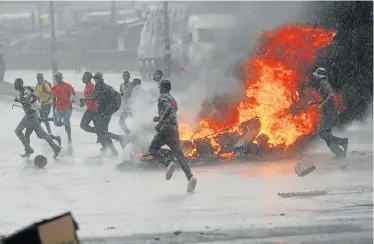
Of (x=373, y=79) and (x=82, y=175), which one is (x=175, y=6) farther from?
(x=82, y=175)

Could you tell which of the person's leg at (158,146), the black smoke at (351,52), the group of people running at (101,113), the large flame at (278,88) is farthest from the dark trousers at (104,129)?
the black smoke at (351,52)

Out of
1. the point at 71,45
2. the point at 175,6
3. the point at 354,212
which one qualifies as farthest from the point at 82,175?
the point at 71,45

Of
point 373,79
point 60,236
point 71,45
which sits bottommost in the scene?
point 71,45

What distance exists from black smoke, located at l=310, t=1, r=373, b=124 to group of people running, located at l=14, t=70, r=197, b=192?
11.9 feet

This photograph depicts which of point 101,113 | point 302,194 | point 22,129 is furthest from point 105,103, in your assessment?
point 302,194

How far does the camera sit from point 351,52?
17531mm

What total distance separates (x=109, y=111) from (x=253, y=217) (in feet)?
22.7

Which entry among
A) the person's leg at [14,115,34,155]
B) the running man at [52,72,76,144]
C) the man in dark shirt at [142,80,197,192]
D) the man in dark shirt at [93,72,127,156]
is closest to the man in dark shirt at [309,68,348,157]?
the man in dark shirt at [142,80,197,192]

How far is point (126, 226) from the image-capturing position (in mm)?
9703

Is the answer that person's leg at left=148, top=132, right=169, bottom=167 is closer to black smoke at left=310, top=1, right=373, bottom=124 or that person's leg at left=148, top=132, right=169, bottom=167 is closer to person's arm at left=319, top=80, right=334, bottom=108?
person's arm at left=319, top=80, right=334, bottom=108

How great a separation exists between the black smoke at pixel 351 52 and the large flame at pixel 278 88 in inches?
34.0

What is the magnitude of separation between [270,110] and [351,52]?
130 inches

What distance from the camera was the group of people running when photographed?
1194cm

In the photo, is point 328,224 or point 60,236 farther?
point 328,224
